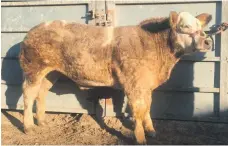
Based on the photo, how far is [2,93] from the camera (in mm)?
6410

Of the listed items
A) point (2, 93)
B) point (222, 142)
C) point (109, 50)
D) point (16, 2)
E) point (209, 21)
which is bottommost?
point (222, 142)

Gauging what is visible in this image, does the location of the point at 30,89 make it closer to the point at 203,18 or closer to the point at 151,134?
the point at 151,134

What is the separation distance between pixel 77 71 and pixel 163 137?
1.63m

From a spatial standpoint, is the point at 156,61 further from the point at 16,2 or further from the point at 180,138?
the point at 16,2

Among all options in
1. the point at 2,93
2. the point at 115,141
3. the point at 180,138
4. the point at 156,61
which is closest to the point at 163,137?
the point at 180,138

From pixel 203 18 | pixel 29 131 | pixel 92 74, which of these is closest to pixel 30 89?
pixel 29 131

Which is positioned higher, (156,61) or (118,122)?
(156,61)

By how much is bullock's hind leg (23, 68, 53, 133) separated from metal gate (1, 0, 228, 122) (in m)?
0.73

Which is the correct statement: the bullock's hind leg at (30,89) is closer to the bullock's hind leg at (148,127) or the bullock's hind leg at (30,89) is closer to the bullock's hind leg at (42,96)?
the bullock's hind leg at (42,96)

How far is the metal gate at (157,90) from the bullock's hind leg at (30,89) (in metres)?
0.73

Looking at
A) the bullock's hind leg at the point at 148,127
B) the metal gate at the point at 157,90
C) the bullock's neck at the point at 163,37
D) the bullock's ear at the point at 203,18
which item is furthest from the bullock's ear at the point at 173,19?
the bullock's hind leg at the point at 148,127

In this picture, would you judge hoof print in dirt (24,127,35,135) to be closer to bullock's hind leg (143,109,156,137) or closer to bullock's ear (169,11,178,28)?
bullock's hind leg (143,109,156,137)

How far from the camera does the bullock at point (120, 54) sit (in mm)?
4578

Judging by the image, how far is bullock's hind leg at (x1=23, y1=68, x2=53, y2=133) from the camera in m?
5.29
